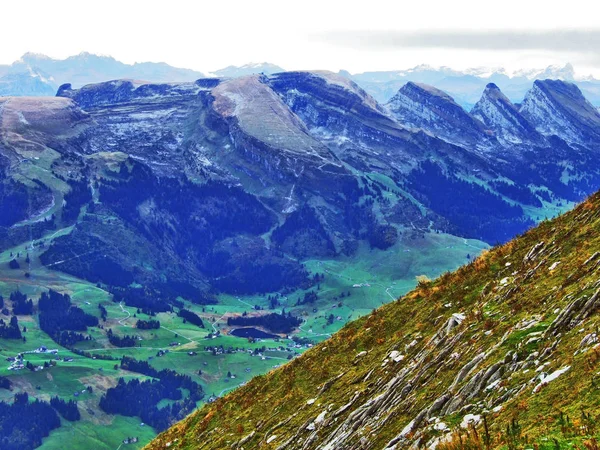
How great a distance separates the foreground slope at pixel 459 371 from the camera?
869 inches

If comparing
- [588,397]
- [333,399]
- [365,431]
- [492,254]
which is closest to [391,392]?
[365,431]

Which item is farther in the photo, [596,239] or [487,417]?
[596,239]

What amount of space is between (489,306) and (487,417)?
13.1 meters

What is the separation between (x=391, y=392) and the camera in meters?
31.3

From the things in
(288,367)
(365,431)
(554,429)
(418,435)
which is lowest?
(288,367)

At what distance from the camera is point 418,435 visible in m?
24.4

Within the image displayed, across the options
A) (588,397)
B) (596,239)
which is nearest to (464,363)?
(588,397)

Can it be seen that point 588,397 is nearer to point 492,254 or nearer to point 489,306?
point 489,306

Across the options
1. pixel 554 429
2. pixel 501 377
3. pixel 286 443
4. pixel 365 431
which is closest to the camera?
pixel 554 429

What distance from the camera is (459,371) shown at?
2880 cm

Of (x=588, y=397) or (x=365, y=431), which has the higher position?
(x=588, y=397)

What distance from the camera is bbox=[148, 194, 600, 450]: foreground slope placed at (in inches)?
869

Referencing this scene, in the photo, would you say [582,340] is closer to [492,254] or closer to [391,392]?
[391,392]

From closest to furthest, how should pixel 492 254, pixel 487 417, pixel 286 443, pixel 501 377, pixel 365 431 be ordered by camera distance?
pixel 487 417 → pixel 501 377 → pixel 365 431 → pixel 286 443 → pixel 492 254
